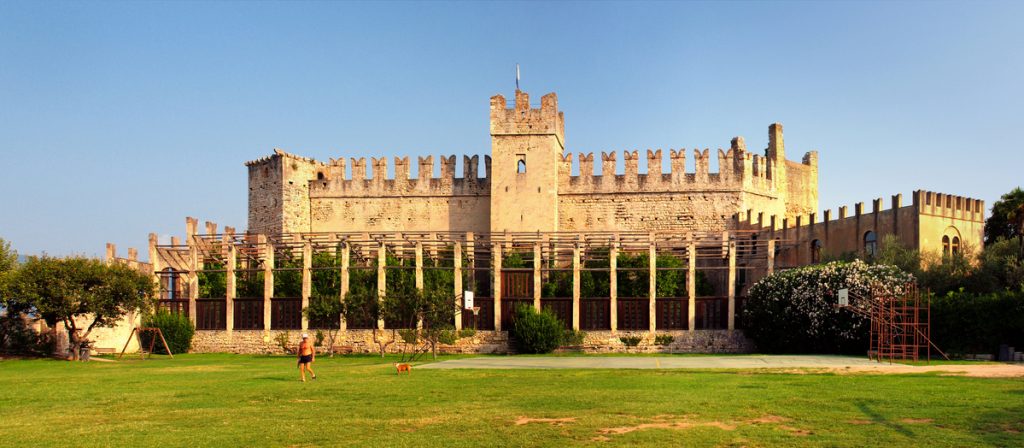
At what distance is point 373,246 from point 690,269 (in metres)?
13.1

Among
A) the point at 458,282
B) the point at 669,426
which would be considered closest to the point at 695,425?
the point at 669,426

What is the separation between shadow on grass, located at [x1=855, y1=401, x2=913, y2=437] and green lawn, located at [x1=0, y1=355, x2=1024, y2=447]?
0.06 ft

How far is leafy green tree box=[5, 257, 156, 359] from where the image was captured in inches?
1308

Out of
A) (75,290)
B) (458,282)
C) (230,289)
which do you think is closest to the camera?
(75,290)

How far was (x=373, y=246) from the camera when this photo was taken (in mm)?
41375

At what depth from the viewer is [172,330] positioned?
38469 mm

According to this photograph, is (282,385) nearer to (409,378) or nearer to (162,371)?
(409,378)

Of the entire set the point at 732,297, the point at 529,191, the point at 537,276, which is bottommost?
the point at 732,297

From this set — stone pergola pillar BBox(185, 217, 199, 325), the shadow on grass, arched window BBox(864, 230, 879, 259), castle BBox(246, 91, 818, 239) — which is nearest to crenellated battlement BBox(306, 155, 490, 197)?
castle BBox(246, 91, 818, 239)

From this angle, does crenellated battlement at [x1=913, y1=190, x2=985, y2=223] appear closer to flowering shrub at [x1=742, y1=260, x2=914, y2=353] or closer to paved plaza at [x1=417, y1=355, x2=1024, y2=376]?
flowering shrub at [x1=742, y1=260, x2=914, y2=353]

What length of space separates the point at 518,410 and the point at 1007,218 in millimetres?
29802

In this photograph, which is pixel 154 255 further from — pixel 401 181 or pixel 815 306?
pixel 815 306

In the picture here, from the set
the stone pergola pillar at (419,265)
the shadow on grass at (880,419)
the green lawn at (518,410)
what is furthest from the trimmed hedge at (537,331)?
the shadow on grass at (880,419)

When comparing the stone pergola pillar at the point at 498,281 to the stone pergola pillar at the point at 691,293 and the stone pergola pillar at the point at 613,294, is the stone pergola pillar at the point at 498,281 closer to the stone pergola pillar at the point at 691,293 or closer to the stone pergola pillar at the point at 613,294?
the stone pergola pillar at the point at 613,294
